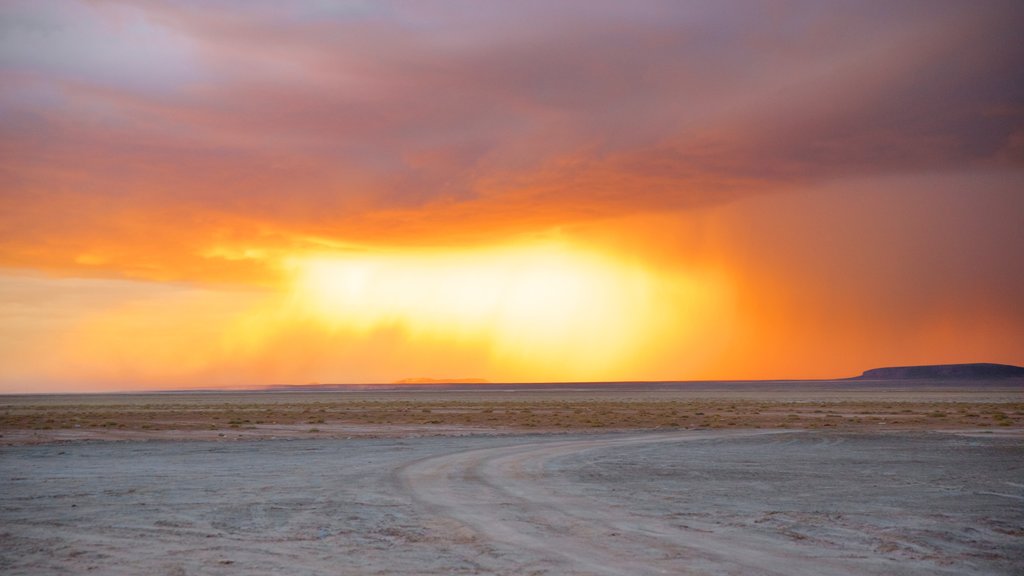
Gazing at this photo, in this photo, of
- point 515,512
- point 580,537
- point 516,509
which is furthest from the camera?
point 516,509

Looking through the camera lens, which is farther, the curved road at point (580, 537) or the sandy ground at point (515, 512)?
the sandy ground at point (515, 512)

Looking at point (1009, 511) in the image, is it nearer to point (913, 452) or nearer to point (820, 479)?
point (820, 479)

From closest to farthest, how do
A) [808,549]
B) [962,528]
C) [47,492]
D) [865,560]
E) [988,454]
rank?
[865,560], [808,549], [962,528], [47,492], [988,454]

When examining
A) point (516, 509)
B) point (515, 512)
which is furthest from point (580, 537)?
point (516, 509)

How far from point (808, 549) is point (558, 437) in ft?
103

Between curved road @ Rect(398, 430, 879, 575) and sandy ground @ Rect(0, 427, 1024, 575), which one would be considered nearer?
curved road @ Rect(398, 430, 879, 575)

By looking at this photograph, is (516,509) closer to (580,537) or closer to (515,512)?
(515,512)

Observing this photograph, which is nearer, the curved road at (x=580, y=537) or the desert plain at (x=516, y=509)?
the curved road at (x=580, y=537)

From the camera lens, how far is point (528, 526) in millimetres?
15453

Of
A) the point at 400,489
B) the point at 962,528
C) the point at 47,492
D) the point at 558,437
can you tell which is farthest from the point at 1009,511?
the point at 558,437

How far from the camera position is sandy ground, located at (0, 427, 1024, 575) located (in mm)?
12539

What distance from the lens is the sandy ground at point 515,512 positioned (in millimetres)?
12539

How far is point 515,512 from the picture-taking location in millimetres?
17203

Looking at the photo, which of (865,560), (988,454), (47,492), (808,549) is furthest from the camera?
(988,454)
